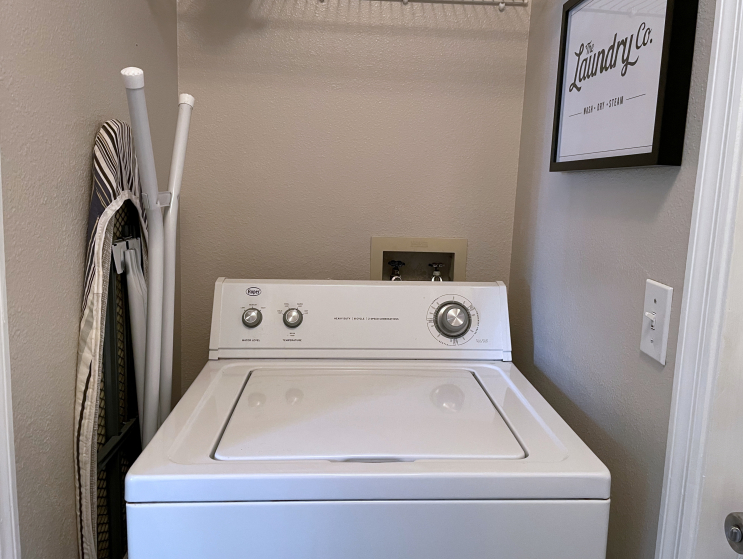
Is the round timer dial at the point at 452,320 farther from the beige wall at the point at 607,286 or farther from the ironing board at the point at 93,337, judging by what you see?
the ironing board at the point at 93,337

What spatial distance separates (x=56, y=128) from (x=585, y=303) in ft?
3.05

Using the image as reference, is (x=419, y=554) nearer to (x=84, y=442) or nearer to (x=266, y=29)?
(x=84, y=442)

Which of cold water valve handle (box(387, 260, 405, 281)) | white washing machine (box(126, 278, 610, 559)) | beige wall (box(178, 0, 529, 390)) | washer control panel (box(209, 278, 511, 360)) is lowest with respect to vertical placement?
white washing machine (box(126, 278, 610, 559))

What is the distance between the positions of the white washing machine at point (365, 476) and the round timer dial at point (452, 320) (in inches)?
6.4

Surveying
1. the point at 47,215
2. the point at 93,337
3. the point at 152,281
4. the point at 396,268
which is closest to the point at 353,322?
Answer: the point at 396,268

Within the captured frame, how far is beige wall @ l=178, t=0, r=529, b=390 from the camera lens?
57.9 inches

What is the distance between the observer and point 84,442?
0.88 meters

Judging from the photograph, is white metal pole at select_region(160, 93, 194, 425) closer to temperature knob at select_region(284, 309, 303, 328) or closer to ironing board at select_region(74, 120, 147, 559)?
ironing board at select_region(74, 120, 147, 559)

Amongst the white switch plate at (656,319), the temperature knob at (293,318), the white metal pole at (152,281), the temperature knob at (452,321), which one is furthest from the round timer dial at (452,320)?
the white metal pole at (152,281)

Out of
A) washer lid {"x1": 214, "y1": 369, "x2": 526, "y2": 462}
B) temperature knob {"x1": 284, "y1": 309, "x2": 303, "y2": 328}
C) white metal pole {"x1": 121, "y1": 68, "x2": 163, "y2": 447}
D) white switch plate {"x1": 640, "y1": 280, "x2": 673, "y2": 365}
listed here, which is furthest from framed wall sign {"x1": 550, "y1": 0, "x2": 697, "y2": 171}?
white metal pole {"x1": 121, "y1": 68, "x2": 163, "y2": 447}

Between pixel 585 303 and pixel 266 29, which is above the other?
pixel 266 29

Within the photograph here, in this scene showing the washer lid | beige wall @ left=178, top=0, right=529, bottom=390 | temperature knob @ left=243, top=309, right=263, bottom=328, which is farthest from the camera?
beige wall @ left=178, top=0, right=529, bottom=390

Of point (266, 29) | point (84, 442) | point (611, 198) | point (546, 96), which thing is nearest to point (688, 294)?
point (611, 198)

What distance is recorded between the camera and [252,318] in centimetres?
125
